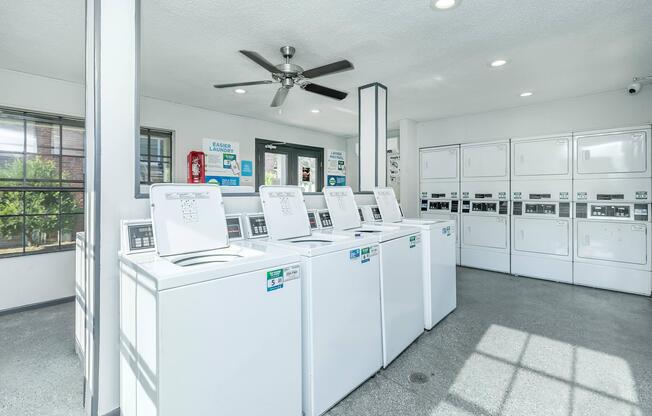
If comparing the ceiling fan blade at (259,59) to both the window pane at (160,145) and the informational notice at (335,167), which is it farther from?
the informational notice at (335,167)

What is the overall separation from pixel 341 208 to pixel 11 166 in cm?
359

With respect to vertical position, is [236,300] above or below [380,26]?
below

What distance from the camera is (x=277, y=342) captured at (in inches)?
56.5

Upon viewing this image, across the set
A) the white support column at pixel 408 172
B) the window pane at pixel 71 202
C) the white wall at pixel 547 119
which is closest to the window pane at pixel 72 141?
the window pane at pixel 71 202

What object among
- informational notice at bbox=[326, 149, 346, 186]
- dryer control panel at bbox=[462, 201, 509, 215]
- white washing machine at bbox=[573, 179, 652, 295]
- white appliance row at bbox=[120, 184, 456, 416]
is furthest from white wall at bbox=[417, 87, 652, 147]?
white appliance row at bbox=[120, 184, 456, 416]

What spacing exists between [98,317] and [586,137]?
5.29 m

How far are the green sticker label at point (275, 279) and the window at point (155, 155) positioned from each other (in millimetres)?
3814

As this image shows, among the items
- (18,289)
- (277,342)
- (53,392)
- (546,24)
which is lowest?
(53,392)

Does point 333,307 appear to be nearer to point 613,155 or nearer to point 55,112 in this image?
point 55,112

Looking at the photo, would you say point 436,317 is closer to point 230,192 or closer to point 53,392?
point 230,192

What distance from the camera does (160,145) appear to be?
4.61m

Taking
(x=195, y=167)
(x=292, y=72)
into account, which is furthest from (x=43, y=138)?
(x=292, y=72)

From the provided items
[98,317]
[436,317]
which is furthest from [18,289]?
[436,317]

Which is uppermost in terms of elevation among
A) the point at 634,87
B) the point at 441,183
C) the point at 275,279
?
the point at 634,87
